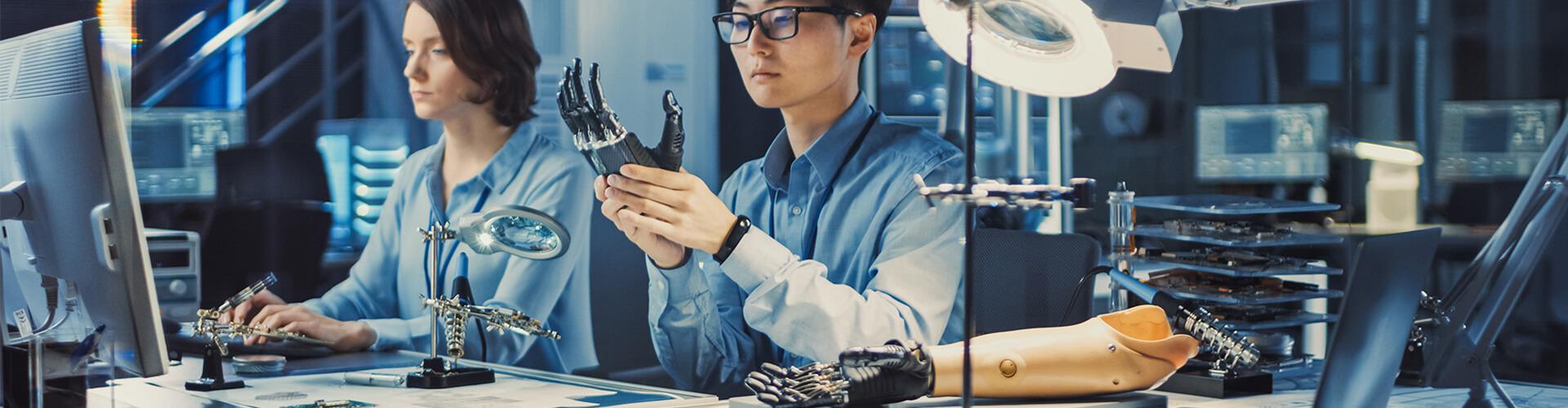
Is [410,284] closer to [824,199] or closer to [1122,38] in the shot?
[824,199]

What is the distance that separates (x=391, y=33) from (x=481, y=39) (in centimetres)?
22

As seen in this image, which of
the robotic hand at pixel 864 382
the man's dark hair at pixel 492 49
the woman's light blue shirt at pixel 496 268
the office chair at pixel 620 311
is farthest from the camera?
the man's dark hair at pixel 492 49

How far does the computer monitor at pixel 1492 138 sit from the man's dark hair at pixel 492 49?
1841 mm

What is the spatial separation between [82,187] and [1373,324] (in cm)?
172

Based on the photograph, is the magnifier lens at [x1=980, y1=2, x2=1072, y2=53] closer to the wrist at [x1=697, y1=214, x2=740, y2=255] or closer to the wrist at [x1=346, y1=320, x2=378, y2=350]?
the wrist at [x1=697, y1=214, x2=740, y2=255]

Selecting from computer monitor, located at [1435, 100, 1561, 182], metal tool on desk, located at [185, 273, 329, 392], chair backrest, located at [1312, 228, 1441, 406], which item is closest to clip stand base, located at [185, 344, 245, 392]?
metal tool on desk, located at [185, 273, 329, 392]

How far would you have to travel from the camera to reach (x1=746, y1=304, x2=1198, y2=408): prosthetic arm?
1920 millimetres

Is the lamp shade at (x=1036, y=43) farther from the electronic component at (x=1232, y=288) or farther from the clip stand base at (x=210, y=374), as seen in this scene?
the clip stand base at (x=210, y=374)

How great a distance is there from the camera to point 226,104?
132 inches

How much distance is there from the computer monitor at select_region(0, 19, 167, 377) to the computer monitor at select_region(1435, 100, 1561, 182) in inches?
76.1

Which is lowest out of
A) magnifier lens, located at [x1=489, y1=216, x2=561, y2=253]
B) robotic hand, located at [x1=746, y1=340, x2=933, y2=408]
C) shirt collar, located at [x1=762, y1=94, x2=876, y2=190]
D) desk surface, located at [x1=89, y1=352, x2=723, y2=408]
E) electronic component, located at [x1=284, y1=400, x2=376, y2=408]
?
desk surface, located at [x1=89, y1=352, x2=723, y2=408]

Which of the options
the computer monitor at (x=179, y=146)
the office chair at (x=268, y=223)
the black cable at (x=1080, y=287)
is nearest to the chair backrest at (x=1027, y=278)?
the black cable at (x=1080, y=287)

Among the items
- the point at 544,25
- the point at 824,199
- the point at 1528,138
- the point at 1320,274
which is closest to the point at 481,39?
the point at 544,25

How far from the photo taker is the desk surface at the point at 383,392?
263 centimetres
